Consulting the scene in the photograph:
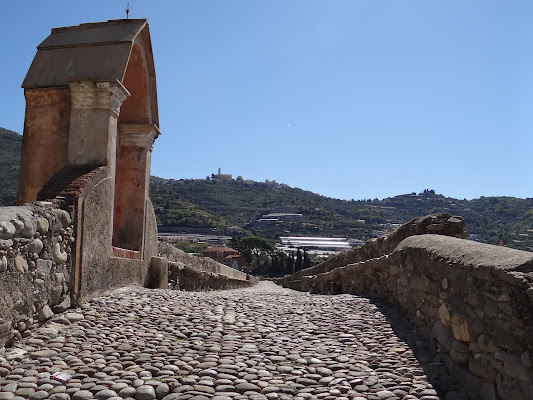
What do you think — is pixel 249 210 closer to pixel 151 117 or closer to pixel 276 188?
pixel 276 188

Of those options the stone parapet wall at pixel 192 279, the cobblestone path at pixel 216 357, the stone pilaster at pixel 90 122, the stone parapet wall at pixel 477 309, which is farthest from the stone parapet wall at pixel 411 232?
the stone pilaster at pixel 90 122

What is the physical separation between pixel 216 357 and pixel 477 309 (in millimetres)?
2047

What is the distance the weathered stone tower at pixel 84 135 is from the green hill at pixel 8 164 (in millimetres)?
16509

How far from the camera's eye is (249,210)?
3996 inches

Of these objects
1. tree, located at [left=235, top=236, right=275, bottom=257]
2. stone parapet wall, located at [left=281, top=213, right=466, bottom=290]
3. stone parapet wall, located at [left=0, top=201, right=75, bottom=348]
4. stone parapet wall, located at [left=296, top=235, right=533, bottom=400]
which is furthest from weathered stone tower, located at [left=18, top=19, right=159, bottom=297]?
tree, located at [left=235, top=236, right=275, bottom=257]

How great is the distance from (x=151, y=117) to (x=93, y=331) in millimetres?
4977

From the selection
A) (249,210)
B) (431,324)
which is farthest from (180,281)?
(249,210)

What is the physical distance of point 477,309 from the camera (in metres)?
3.43

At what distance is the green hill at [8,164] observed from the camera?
24153mm

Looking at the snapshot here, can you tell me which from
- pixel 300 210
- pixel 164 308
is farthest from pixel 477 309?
pixel 300 210

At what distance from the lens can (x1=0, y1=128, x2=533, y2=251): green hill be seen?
234ft

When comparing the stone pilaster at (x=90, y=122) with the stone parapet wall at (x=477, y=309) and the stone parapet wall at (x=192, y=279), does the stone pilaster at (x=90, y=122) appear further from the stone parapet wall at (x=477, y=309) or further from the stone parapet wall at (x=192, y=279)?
the stone parapet wall at (x=477, y=309)

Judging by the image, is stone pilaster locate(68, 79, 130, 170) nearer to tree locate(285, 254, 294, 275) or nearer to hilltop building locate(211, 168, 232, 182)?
tree locate(285, 254, 294, 275)

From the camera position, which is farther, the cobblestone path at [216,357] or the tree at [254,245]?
the tree at [254,245]
